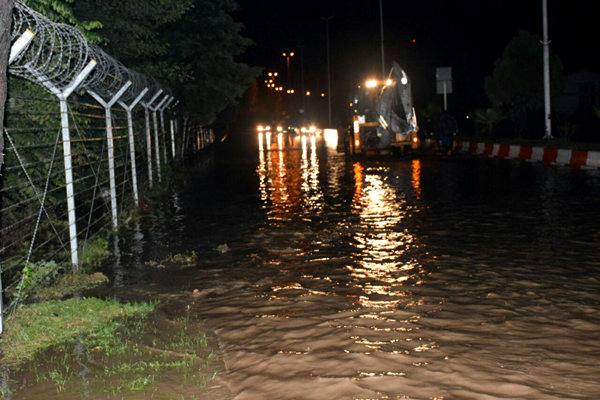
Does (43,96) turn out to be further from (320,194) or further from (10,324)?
(320,194)

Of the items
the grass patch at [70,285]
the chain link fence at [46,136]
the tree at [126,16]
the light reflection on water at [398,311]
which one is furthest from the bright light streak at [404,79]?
the grass patch at [70,285]

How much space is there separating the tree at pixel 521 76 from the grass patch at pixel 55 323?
29795 millimetres

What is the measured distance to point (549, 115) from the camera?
93.0 feet

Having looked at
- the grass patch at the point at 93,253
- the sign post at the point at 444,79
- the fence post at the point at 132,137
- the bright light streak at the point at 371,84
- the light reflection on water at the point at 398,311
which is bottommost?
the light reflection on water at the point at 398,311

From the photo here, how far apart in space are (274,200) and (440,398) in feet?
41.2

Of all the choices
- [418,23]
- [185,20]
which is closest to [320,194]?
[185,20]

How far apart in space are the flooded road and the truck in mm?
Result: 12064

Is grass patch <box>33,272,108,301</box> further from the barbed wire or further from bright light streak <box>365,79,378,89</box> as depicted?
bright light streak <box>365,79,378,89</box>

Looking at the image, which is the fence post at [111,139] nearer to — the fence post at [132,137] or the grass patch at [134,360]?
the fence post at [132,137]

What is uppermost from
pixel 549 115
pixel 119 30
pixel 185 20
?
pixel 185 20

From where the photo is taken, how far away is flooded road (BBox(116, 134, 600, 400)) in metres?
5.59

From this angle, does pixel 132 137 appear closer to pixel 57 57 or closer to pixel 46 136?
pixel 46 136

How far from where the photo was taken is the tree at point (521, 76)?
117 ft

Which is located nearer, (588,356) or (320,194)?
(588,356)
